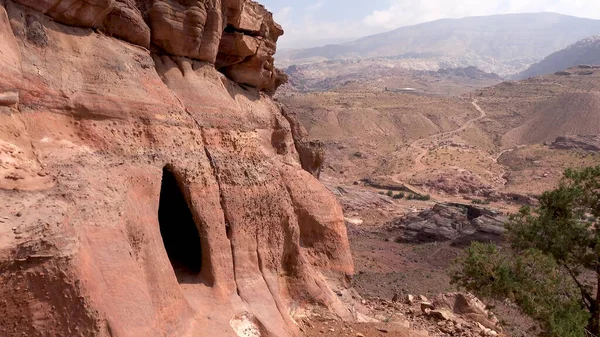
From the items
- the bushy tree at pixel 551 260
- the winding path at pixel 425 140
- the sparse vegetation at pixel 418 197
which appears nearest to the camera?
the bushy tree at pixel 551 260

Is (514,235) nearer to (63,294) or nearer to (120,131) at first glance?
(120,131)

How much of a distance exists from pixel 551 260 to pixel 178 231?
1026 centimetres

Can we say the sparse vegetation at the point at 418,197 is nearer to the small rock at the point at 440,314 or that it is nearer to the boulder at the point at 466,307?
the boulder at the point at 466,307

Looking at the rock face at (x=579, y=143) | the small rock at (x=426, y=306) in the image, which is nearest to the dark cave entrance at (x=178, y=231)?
the small rock at (x=426, y=306)

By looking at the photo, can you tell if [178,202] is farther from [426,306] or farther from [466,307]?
[466,307]

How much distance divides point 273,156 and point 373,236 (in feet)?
75.8

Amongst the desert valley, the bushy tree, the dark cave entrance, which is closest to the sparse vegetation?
the desert valley

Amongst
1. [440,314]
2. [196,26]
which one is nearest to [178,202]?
[196,26]

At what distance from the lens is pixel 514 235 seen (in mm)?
16375

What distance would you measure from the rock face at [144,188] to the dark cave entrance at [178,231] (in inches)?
1.6

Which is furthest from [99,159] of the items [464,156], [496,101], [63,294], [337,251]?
[496,101]

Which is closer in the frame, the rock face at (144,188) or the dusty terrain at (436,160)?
the rock face at (144,188)

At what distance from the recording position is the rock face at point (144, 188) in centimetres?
638

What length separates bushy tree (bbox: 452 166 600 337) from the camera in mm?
13492
